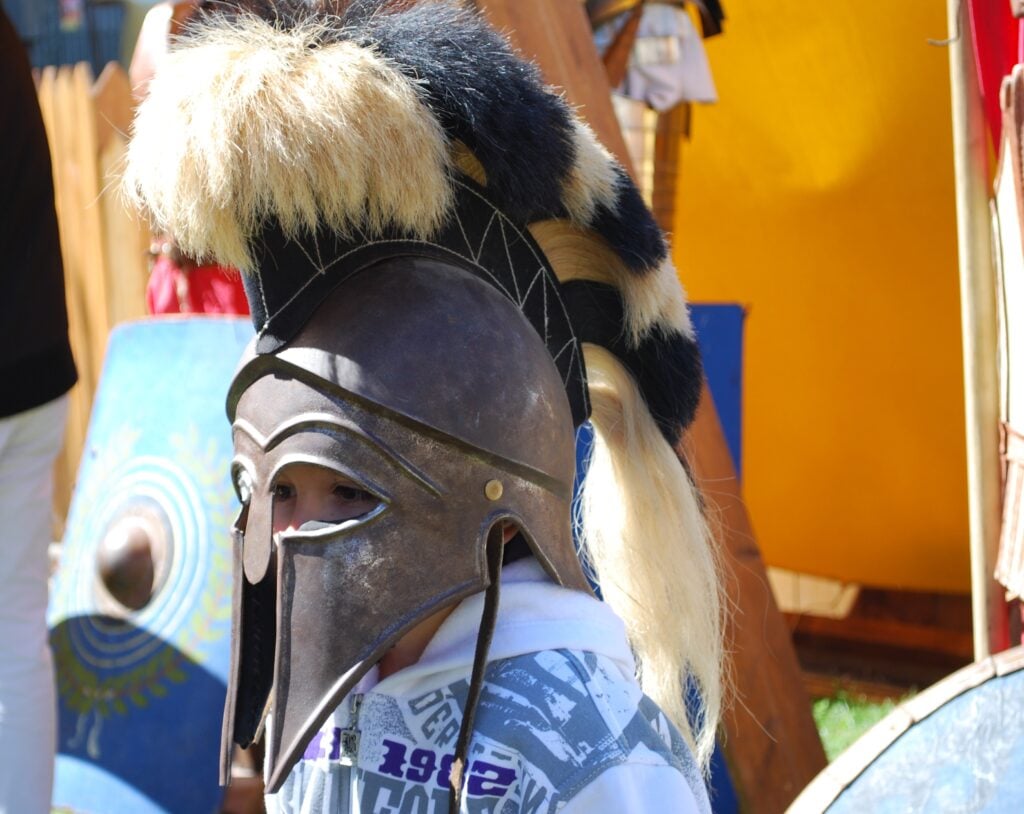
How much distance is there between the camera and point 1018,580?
2.02 meters

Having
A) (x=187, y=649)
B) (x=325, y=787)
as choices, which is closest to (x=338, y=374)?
(x=325, y=787)

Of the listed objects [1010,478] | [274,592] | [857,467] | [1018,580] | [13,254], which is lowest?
[857,467]

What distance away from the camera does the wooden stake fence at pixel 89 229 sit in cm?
494

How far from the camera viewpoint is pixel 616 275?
4.78 feet

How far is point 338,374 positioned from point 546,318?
0.30 metres

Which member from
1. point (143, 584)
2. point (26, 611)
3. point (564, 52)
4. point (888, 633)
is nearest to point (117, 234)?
point (143, 584)

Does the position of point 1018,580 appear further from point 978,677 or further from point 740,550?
point 740,550

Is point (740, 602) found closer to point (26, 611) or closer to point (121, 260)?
point (26, 611)

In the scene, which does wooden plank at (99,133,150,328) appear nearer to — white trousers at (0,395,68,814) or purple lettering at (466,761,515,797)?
white trousers at (0,395,68,814)

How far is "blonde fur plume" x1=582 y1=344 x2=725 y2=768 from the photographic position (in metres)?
1.52

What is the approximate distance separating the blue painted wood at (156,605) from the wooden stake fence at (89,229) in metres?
2.17

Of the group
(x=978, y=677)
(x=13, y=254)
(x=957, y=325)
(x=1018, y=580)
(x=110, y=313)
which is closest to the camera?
(x=978, y=677)

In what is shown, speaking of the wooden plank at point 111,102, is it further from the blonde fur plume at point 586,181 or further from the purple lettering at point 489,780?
the purple lettering at point 489,780

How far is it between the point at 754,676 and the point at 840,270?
1947 millimetres
